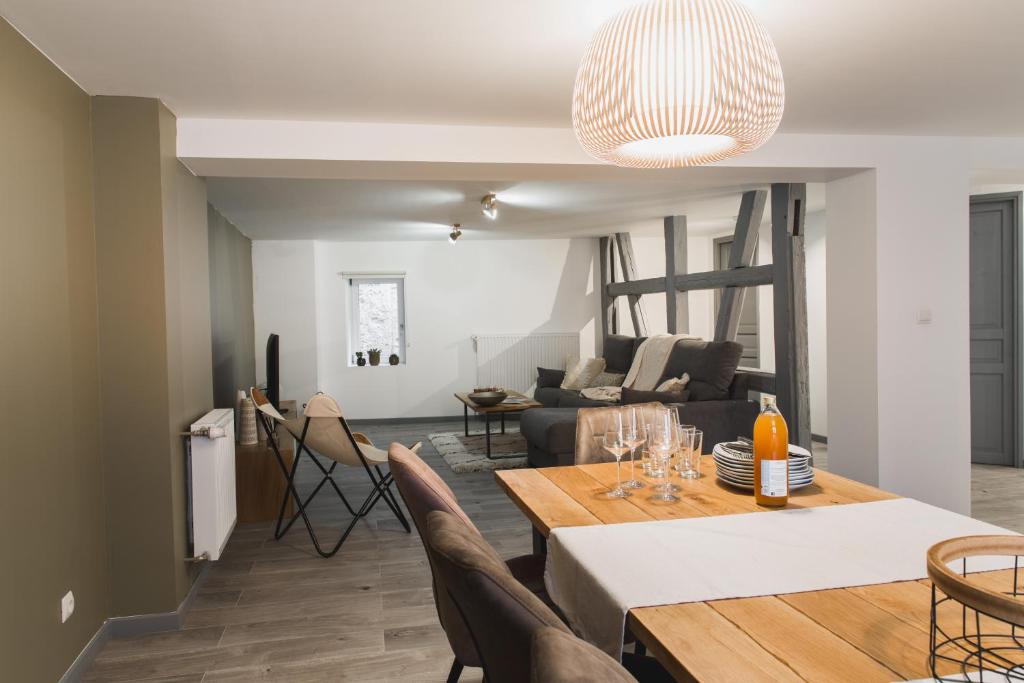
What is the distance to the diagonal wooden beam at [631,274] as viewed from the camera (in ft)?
27.6

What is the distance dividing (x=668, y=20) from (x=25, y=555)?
2.44m

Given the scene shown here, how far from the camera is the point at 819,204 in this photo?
664 cm

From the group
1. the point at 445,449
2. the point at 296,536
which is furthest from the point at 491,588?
the point at 445,449

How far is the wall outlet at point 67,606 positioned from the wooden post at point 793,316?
172 inches

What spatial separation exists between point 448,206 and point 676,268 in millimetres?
2548

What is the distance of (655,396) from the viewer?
5.36m

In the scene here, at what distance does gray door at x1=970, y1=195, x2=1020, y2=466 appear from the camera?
19.0 ft

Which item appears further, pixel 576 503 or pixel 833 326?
pixel 833 326

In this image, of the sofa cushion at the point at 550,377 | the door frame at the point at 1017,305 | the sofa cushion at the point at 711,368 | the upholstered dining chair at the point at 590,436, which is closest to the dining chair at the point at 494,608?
the upholstered dining chair at the point at 590,436

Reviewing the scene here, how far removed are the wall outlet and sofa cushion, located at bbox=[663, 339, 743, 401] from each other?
4.09 metres

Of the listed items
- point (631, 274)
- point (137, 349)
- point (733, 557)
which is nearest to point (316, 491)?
point (137, 349)

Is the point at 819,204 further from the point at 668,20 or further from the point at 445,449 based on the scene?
the point at 668,20

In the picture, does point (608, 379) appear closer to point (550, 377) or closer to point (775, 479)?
point (550, 377)

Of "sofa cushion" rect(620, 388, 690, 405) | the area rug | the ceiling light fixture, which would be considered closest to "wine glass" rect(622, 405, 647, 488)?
the ceiling light fixture
